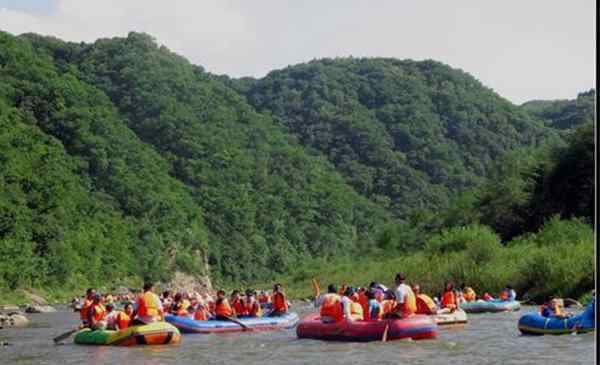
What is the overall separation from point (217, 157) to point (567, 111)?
188 ft

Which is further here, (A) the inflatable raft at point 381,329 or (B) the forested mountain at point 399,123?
(B) the forested mountain at point 399,123

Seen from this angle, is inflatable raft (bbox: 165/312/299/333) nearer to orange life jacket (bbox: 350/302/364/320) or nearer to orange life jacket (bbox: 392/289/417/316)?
orange life jacket (bbox: 350/302/364/320)

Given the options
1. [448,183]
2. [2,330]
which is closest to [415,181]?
[448,183]

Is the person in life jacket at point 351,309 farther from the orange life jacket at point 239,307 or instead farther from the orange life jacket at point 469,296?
the orange life jacket at point 469,296

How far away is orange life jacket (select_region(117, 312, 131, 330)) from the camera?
23.1 m

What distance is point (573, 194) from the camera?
49312 mm

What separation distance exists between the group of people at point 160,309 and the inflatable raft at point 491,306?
6830 mm

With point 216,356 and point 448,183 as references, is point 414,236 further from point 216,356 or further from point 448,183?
point 216,356

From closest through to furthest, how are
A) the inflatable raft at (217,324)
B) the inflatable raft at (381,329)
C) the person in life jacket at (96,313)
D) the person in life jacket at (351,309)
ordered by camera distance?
the inflatable raft at (381,329) → the person in life jacket at (351,309) → the person in life jacket at (96,313) → the inflatable raft at (217,324)

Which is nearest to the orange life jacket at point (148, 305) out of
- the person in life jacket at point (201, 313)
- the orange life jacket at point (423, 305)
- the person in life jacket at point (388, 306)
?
the person in life jacket at point (201, 313)

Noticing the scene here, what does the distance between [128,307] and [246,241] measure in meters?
65.8

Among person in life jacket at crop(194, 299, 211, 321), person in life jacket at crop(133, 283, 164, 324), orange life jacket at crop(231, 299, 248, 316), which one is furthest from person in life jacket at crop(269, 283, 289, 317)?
person in life jacket at crop(133, 283, 164, 324)

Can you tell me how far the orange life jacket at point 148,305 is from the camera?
22016 millimetres

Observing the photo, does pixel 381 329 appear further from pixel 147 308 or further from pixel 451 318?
pixel 451 318
